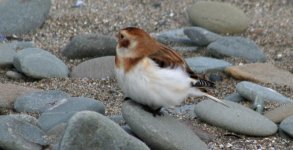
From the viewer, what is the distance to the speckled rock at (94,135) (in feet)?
13.6

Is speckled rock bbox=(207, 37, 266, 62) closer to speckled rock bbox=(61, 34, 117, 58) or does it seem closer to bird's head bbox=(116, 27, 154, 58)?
speckled rock bbox=(61, 34, 117, 58)

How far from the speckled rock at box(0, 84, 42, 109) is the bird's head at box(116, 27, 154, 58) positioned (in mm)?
1174

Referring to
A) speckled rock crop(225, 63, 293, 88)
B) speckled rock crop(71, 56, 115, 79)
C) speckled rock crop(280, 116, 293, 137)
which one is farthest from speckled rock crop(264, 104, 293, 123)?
speckled rock crop(71, 56, 115, 79)

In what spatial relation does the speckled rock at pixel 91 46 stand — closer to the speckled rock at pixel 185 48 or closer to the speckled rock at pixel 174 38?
the speckled rock at pixel 185 48

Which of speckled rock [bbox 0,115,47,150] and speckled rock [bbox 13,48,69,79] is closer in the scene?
speckled rock [bbox 0,115,47,150]

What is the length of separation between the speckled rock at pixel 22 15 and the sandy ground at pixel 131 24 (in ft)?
0.29

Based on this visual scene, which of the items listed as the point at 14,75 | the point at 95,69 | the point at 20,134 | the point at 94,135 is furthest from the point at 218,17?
the point at 94,135

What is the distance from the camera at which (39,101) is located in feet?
17.4

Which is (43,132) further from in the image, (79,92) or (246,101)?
(246,101)

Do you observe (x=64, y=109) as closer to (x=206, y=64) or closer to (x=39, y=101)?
(x=39, y=101)

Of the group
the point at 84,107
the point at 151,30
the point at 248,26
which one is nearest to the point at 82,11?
the point at 151,30

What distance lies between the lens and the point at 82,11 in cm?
778

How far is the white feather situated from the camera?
14.1 ft

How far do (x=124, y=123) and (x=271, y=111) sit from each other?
0.97 m
